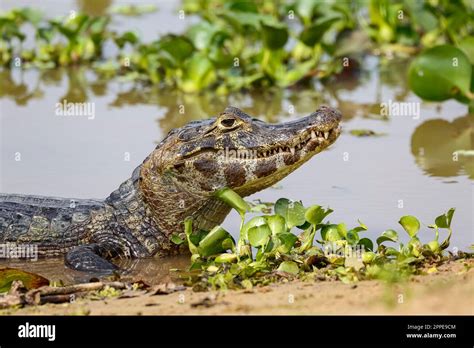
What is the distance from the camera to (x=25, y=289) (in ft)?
23.0

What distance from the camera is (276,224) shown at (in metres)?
7.47

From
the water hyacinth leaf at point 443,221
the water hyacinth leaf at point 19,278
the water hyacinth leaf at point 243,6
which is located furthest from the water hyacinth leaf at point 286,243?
the water hyacinth leaf at point 243,6

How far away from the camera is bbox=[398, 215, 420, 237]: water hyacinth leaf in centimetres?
746

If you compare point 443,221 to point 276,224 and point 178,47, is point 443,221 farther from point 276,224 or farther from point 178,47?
point 178,47

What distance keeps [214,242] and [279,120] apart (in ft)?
14.9

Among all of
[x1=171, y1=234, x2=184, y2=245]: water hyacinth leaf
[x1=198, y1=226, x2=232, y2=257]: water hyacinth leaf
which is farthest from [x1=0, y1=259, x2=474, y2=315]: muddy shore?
[x1=171, y1=234, x2=184, y2=245]: water hyacinth leaf

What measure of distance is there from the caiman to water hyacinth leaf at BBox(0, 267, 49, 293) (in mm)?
662

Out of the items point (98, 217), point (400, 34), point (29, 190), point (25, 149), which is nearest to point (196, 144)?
point (98, 217)

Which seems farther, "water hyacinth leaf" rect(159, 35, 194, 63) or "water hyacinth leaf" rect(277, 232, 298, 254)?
"water hyacinth leaf" rect(159, 35, 194, 63)

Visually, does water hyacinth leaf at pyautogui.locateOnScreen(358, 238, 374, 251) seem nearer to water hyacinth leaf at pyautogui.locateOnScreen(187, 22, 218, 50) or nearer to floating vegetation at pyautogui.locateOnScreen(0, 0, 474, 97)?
floating vegetation at pyautogui.locateOnScreen(0, 0, 474, 97)

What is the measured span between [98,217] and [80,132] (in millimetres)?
3534

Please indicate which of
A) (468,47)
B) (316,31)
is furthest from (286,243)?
(316,31)

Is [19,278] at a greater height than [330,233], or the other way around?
[330,233]
